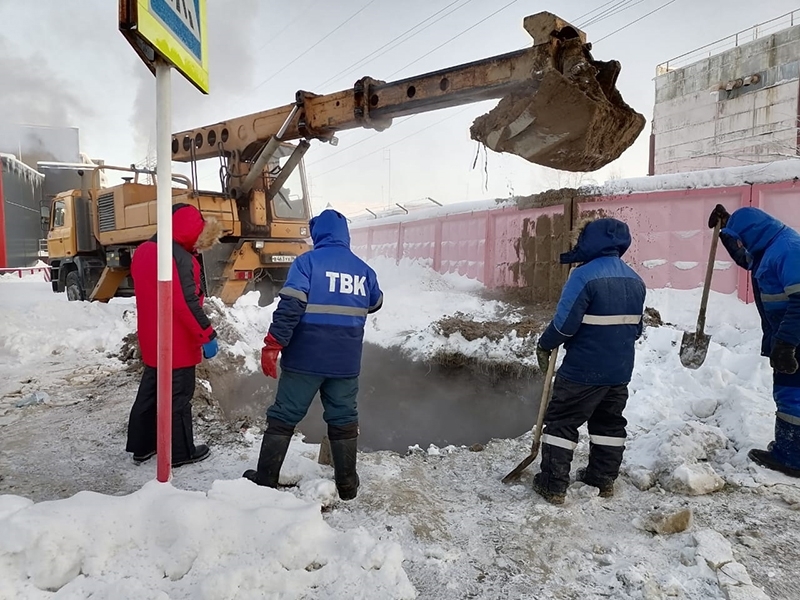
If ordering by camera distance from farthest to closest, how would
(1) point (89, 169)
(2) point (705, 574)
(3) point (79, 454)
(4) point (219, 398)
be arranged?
1. (1) point (89, 169)
2. (4) point (219, 398)
3. (3) point (79, 454)
4. (2) point (705, 574)

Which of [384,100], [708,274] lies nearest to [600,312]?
[708,274]

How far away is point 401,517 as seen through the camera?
9.67 feet

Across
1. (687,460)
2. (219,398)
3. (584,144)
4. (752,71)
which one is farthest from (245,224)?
(752,71)

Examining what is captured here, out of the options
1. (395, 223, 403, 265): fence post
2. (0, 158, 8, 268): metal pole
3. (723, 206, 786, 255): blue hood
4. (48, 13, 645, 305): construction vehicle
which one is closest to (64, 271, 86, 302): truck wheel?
(48, 13, 645, 305): construction vehicle

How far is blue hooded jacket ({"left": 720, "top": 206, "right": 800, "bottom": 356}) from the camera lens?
341 centimetres

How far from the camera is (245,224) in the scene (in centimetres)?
878

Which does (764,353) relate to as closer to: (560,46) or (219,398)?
(560,46)

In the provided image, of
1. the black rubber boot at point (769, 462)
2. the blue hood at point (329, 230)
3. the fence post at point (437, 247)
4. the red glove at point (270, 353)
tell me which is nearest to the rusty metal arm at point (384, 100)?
the blue hood at point (329, 230)

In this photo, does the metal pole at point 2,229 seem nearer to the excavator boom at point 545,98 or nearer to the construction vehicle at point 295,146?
the construction vehicle at point 295,146

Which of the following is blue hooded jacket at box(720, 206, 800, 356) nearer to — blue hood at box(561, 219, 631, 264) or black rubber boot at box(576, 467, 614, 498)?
blue hood at box(561, 219, 631, 264)

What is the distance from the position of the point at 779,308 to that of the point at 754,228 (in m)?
0.60

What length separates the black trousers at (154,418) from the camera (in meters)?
3.56

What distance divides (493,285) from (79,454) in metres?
8.99

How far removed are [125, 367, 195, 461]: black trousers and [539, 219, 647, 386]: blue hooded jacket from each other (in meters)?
2.57
